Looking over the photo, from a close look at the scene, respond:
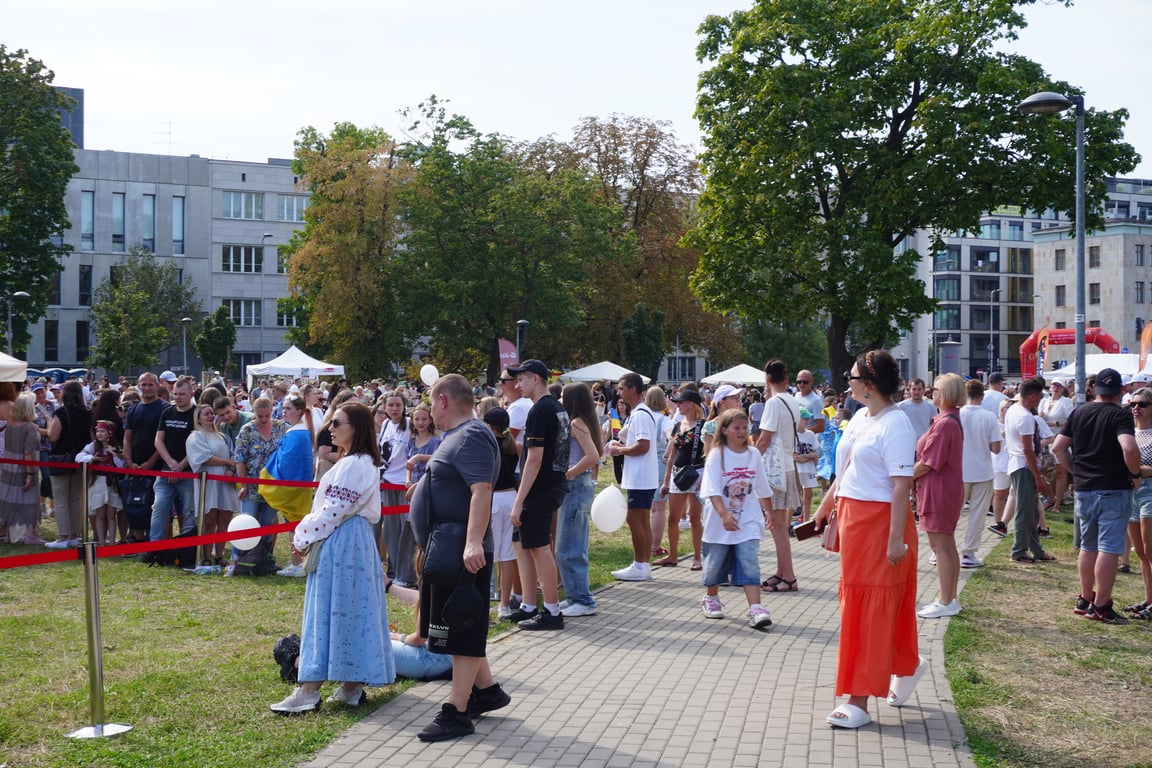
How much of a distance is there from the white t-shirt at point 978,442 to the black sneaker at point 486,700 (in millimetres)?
8077

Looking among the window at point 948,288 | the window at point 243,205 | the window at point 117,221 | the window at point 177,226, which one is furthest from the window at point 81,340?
the window at point 948,288

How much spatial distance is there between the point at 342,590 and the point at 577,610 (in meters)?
3.53

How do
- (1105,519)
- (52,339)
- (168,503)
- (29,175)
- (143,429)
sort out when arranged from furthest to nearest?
1. (52,339)
2. (29,175)
3. (143,429)
4. (168,503)
5. (1105,519)

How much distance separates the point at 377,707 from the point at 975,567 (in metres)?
8.11

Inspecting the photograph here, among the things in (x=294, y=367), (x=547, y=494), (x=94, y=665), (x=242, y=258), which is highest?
(x=242, y=258)

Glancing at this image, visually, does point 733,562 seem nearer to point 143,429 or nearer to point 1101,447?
point 1101,447

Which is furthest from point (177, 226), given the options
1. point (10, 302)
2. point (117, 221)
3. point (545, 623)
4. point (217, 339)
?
point (545, 623)

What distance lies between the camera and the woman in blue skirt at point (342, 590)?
6.54 m

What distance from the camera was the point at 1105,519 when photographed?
9617 mm

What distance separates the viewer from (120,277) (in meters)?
67.2

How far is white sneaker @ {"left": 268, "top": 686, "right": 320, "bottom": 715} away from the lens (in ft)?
21.5

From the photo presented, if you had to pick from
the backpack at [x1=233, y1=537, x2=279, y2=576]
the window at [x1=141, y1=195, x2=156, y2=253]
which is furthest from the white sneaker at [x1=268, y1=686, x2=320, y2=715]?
the window at [x1=141, y1=195, x2=156, y2=253]

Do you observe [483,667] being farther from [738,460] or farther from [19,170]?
[19,170]

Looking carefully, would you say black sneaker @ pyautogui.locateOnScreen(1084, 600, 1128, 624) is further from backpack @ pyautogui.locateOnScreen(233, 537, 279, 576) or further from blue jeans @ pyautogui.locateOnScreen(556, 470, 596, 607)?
backpack @ pyautogui.locateOnScreen(233, 537, 279, 576)
